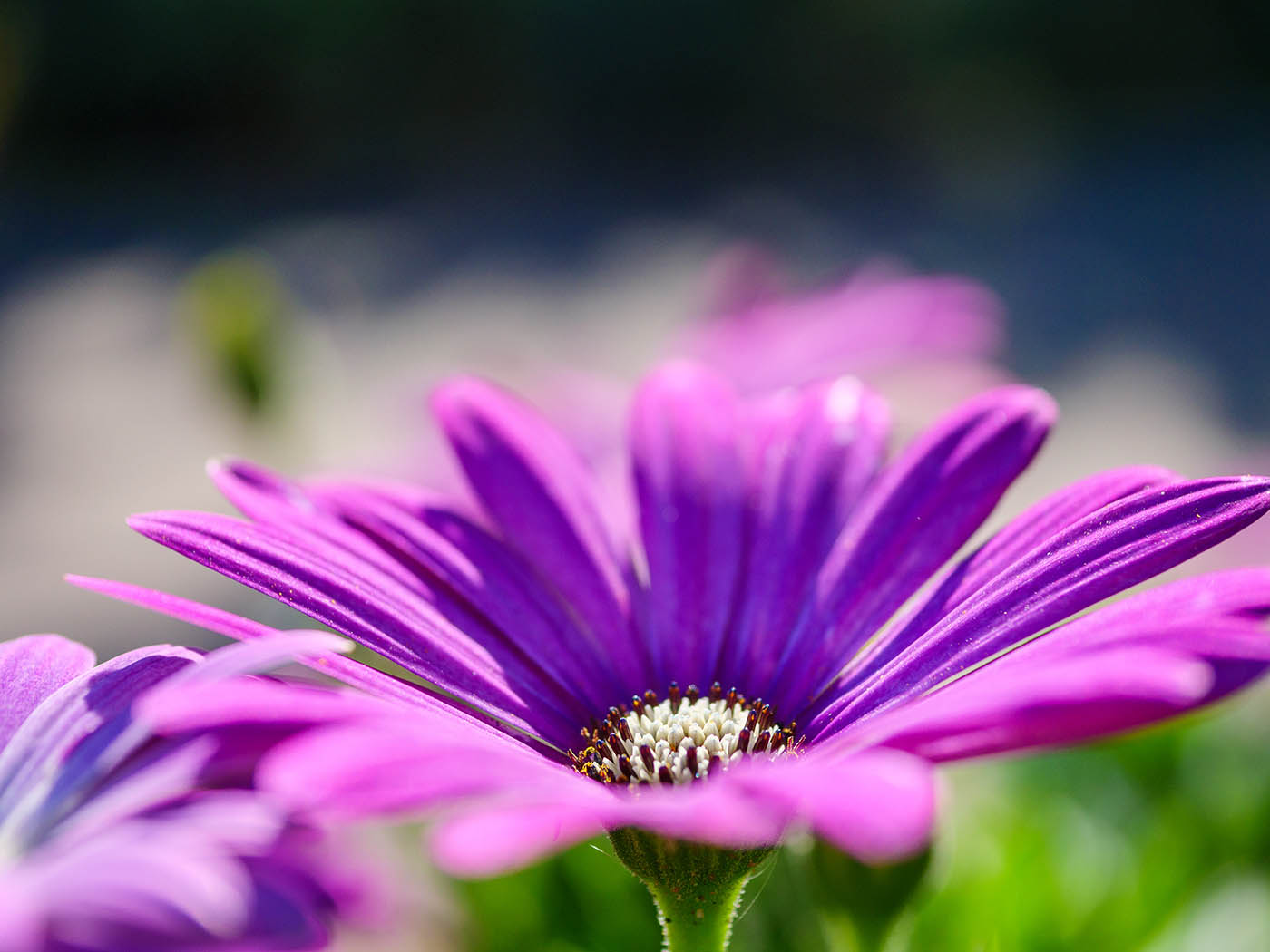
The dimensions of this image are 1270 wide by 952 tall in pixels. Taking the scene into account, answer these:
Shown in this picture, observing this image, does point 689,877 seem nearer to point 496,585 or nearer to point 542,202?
point 496,585

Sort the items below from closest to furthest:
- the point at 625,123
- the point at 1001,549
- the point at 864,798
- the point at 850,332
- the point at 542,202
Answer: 1. the point at 864,798
2. the point at 1001,549
3. the point at 850,332
4. the point at 542,202
5. the point at 625,123

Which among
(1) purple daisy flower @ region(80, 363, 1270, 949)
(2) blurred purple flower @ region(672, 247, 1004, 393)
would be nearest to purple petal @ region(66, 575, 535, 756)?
(1) purple daisy flower @ region(80, 363, 1270, 949)

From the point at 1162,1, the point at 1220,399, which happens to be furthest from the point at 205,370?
the point at 1162,1

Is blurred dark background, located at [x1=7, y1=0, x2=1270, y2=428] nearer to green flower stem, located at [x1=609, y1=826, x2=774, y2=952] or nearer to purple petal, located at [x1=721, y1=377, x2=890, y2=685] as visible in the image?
purple petal, located at [x1=721, y1=377, x2=890, y2=685]

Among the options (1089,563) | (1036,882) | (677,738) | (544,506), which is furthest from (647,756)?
(1036,882)

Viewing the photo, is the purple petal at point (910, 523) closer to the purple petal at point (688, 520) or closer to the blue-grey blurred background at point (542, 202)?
the purple petal at point (688, 520)
